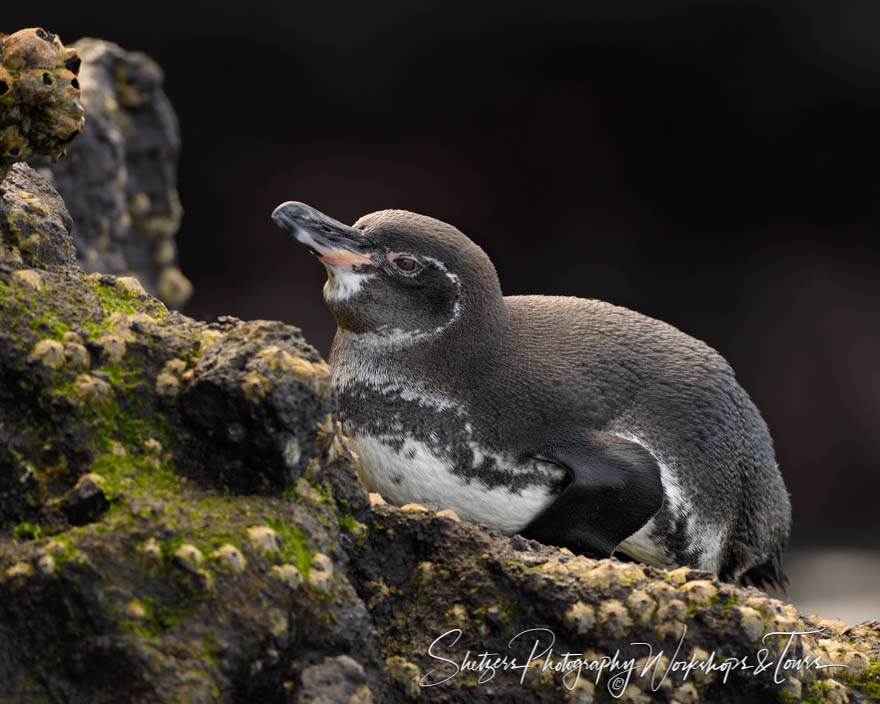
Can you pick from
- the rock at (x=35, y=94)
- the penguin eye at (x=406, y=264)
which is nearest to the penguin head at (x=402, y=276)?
the penguin eye at (x=406, y=264)

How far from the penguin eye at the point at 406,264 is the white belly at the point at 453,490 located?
26cm

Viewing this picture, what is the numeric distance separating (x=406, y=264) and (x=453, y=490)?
13.7 inches

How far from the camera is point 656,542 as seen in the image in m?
1.86

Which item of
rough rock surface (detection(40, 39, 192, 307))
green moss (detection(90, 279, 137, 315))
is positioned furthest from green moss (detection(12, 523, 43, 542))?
rough rock surface (detection(40, 39, 192, 307))

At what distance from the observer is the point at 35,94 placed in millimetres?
1288

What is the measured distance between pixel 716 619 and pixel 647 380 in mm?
610

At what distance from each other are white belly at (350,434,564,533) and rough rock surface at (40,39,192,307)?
1217 millimetres

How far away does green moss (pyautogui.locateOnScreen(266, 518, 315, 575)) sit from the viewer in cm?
122

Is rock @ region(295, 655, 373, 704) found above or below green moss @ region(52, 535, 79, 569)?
below

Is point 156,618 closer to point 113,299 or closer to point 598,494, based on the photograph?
point 113,299

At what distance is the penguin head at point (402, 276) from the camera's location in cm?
182

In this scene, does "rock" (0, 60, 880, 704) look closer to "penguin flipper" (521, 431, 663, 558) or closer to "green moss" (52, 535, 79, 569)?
"green moss" (52, 535, 79, 569)

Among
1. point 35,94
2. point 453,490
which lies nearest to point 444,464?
point 453,490

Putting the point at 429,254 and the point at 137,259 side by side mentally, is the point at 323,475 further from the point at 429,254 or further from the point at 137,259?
the point at 137,259
